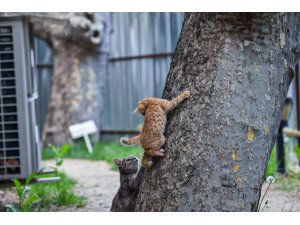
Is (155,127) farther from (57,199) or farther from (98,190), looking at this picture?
(98,190)

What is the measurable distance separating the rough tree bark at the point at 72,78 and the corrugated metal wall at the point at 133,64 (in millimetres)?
238

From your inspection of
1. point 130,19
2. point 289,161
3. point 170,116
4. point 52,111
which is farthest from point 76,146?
point 170,116

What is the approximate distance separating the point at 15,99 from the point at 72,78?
11.4ft

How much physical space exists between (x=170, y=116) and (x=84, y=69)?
5.05 meters

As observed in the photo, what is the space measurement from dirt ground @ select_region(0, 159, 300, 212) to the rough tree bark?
1.11 meters

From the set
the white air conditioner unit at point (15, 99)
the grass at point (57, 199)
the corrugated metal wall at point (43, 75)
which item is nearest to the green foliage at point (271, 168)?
the grass at point (57, 199)

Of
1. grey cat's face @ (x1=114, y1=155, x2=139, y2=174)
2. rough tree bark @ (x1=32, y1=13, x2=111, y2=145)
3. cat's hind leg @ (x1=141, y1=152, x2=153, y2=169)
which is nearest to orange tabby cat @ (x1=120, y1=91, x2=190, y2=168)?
cat's hind leg @ (x1=141, y1=152, x2=153, y2=169)

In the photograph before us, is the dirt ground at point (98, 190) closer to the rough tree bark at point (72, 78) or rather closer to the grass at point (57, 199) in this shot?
the grass at point (57, 199)

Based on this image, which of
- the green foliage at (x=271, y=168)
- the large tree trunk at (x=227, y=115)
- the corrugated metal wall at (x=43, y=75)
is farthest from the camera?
the corrugated metal wall at (x=43, y=75)

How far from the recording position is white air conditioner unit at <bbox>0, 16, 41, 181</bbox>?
148 inches

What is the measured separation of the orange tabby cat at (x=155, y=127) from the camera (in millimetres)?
2230

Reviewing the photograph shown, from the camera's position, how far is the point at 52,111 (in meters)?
7.35

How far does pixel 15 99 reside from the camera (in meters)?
3.78

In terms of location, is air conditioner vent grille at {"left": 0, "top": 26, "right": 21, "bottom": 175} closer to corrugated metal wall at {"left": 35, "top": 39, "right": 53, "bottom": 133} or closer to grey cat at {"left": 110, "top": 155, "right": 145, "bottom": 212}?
grey cat at {"left": 110, "top": 155, "right": 145, "bottom": 212}
